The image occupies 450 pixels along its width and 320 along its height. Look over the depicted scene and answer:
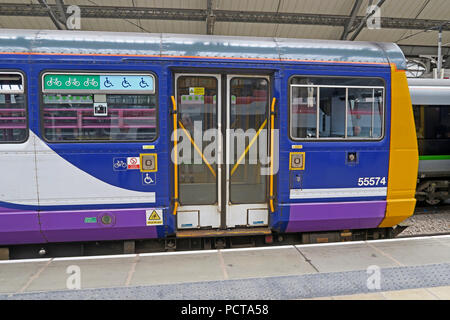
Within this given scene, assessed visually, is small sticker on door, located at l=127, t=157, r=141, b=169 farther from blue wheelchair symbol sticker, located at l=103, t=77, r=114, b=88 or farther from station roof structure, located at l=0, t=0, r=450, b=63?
station roof structure, located at l=0, t=0, r=450, b=63

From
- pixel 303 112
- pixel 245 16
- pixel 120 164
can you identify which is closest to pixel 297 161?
pixel 303 112

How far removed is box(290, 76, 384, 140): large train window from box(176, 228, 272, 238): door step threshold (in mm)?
1467

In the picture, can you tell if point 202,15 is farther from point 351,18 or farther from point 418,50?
point 418,50

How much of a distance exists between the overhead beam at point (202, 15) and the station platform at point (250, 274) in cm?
1253

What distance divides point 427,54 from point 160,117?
1952 cm

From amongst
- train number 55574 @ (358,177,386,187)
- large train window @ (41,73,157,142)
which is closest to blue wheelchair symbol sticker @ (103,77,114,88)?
large train window @ (41,73,157,142)

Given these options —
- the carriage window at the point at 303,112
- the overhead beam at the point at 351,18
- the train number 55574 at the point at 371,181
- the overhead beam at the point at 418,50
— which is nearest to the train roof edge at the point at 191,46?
the carriage window at the point at 303,112

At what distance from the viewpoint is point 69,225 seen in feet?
13.3

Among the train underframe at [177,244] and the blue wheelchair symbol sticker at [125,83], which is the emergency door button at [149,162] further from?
the train underframe at [177,244]

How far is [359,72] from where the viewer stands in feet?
14.9

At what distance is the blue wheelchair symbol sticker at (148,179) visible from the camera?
4184 millimetres

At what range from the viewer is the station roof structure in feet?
44.4

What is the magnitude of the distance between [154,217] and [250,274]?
151 cm
